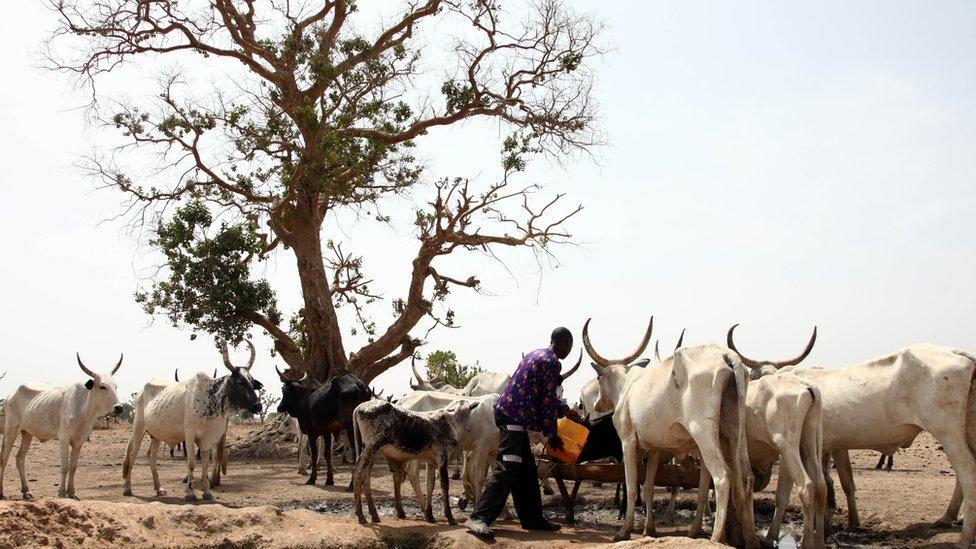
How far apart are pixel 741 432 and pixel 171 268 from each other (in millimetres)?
13468

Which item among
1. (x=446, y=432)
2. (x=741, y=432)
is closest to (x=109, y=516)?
(x=446, y=432)

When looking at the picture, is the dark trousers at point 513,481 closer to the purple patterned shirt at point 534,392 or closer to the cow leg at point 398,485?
the purple patterned shirt at point 534,392

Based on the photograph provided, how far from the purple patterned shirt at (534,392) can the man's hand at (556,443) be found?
459mm

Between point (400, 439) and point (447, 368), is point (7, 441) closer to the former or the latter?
point (400, 439)

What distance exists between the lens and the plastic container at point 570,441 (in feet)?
31.2

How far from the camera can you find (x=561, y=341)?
8.92 meters

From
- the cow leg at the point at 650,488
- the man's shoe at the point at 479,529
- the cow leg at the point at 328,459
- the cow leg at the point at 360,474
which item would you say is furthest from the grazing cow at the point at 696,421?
the cow leg at the point at 328,459

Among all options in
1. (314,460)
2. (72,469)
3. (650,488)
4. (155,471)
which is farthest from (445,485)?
(314,460)

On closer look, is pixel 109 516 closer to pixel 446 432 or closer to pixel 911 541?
pixel 446 432

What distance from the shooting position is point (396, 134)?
66.1 ft

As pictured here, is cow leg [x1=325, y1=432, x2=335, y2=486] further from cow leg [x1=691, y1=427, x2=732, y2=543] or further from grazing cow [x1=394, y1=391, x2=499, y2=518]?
cow leg [x1=691, y1=427, x2=732, y2=543]

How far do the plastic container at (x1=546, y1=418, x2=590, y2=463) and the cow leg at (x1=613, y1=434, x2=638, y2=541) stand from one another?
1.44ft

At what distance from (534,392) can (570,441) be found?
43.0 inches

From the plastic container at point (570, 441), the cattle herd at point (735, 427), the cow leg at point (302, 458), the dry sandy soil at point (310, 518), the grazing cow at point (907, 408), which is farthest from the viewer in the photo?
the cow leg at point (302, 458)
